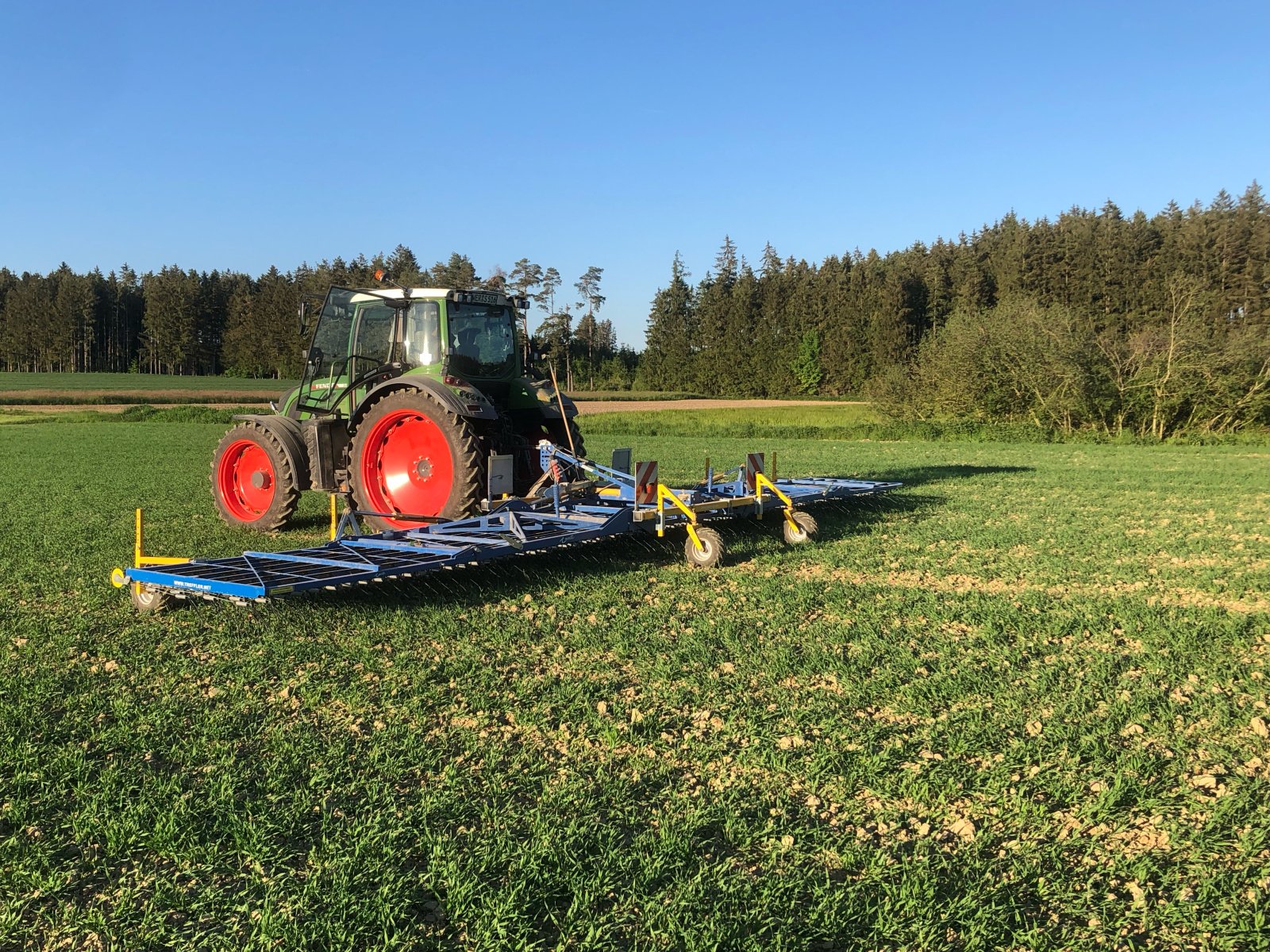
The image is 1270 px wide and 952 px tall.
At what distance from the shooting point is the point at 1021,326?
107 feet

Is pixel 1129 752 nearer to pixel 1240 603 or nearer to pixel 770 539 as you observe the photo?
pixel 1240 603

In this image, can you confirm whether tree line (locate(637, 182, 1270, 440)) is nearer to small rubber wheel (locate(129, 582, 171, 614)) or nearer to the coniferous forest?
the coniferous forest

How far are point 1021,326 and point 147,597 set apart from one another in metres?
32.3

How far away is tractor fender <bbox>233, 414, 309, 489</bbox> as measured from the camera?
370 inches

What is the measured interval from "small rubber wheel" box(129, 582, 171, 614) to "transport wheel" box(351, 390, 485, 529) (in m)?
2.46

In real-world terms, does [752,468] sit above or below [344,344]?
below

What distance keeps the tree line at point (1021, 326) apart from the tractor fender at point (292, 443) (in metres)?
27.8

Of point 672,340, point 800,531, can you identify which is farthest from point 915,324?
point 800,531

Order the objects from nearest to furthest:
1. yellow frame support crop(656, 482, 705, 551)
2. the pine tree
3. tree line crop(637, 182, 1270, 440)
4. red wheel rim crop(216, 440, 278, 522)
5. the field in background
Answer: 1. yellow frame support crop(656, 482, 705, 551)
2. red wheel rim crop(216, 440, 278, 522)
3. tree line crop(637, 182, 1270, 440)
4. the field in background
5. the pine tree

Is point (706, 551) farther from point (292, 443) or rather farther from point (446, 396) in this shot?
point (292, 443)

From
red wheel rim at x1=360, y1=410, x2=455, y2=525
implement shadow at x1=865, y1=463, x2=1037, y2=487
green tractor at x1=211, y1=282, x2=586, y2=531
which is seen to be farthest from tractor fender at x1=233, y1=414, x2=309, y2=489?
implement shadow at x1=865, y1=463, x2=1037, y2=487

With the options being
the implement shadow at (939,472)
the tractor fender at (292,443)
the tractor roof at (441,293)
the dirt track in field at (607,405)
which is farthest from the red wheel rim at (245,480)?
the dirt track in field at (607,405)

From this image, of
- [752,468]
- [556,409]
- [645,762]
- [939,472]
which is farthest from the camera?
[939,472]

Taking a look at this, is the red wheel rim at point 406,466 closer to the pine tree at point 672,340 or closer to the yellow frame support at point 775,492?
the yellow frame support at point 775,492
